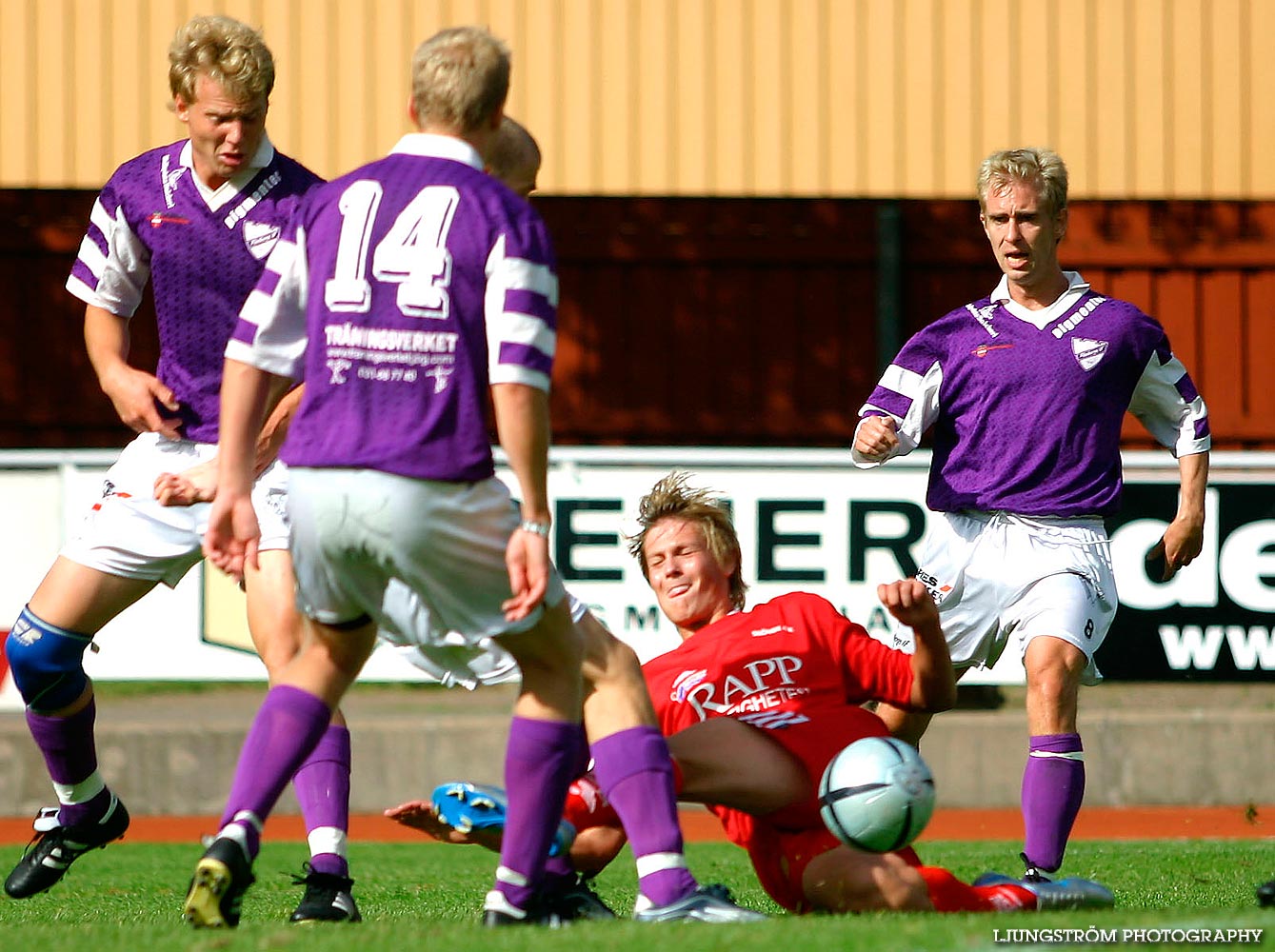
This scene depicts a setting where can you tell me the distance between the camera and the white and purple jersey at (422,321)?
379 centimetres

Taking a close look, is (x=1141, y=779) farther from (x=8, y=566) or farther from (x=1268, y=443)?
(x=8, y=566)

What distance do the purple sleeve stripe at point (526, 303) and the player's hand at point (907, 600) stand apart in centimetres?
114

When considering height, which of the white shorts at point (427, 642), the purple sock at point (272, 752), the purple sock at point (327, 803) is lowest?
the purple sock at point (327, 803)

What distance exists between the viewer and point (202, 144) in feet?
16.5

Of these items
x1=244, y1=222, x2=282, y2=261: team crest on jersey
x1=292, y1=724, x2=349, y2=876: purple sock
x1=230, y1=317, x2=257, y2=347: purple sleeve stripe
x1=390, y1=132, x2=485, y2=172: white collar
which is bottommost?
x1=292, y1=724, x2=349, y2=876: purple sock

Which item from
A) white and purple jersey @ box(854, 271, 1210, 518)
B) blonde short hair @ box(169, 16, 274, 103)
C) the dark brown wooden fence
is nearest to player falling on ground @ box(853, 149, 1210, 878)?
white and purple jersey @ box(854, 271, 1210, 518)

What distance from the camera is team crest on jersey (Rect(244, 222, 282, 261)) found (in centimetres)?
508

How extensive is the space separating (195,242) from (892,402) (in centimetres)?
219

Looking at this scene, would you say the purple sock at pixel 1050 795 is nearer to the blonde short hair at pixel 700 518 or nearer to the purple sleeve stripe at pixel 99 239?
the blonde short hair at pixel 700 518

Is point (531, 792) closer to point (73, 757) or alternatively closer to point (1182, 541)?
point (73, 757)

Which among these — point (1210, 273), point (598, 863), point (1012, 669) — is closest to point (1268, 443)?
point (1210, 273)

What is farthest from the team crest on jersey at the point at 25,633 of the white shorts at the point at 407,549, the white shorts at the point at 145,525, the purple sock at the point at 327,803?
the white shorts at the point at 407,549

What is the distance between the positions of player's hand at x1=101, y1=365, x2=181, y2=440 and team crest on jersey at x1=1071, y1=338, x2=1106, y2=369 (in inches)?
106

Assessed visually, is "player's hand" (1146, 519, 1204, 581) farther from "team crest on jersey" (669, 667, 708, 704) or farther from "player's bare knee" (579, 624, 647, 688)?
"player's bare knee" (579, 624, 647, 688)
